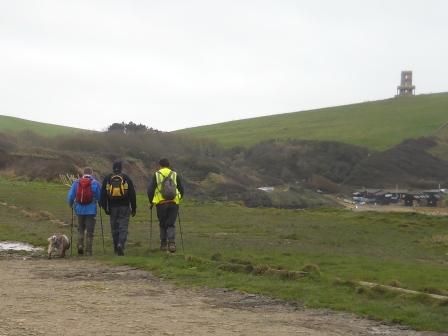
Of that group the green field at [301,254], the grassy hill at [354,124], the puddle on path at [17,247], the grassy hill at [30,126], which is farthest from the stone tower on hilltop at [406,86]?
the puddle on path at [17,247]

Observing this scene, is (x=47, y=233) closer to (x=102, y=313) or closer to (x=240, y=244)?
(x=240, y=244)

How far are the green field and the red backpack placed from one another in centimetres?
111

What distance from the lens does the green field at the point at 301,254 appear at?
963 centimetres

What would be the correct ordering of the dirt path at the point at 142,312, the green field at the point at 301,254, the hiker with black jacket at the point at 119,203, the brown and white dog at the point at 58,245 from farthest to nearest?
the hiker with black jacket at the point at 119,203
the brown and white dog at the point at 58,245
the green field at the point at 301,254
the dirt path at the point at 142,312

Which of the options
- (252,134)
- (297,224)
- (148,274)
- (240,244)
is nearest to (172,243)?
(148,274)

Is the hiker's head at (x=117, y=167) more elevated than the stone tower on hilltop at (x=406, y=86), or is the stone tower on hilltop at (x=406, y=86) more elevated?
the stone tower on hilltop at (x=406, y=86)

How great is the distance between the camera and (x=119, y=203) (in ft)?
48.1

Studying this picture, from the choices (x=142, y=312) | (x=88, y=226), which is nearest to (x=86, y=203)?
(x=88, y=226)

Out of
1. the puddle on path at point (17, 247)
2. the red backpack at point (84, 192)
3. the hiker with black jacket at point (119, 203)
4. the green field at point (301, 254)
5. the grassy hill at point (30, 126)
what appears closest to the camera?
the green field at point (301, 254)

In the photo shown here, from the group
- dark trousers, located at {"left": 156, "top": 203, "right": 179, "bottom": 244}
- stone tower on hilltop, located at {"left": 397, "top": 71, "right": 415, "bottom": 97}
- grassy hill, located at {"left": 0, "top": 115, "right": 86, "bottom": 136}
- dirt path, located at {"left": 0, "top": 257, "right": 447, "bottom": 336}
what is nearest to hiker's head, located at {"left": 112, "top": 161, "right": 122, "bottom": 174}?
dark trousers, located at {"left": 156, "top": 203, "right": 179, "bottom": 244}

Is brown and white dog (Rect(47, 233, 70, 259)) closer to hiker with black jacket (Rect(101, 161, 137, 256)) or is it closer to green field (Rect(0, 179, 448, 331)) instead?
green field (Rect(0, 179, 448, 331))

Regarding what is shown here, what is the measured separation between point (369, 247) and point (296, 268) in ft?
24.9

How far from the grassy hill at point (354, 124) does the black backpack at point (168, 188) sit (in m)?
86.8

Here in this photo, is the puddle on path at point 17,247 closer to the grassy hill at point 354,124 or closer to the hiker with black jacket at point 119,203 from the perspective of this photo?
the hiker with black jacket at point 119,203
